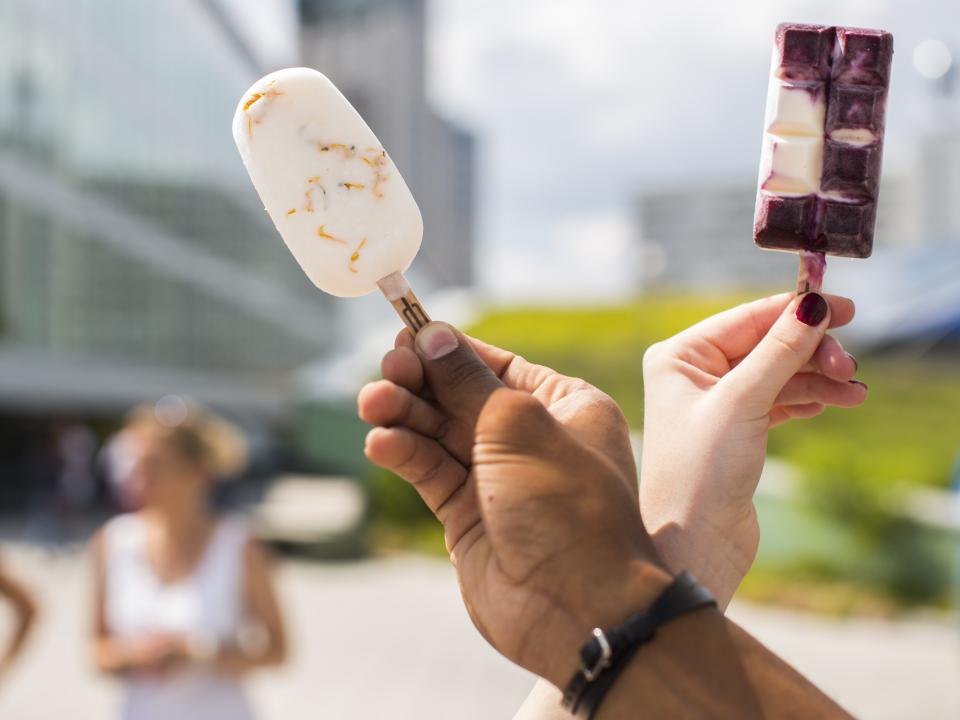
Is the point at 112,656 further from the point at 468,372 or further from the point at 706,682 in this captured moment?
the point at 706,682

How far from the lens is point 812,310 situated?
1527 millimetres

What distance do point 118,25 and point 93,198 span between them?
4594 millimetres

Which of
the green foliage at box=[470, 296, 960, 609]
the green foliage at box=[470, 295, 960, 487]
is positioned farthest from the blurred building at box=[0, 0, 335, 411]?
the green foliage at box=[470, 296, 960, 609]

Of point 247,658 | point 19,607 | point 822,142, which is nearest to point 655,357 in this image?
point 822,142

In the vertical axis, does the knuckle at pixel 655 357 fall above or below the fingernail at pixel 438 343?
below

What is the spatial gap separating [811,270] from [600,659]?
819mm

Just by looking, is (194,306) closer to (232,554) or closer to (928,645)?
(928,645)

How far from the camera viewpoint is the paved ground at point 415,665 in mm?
7773

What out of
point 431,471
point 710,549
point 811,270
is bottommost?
point 710,549

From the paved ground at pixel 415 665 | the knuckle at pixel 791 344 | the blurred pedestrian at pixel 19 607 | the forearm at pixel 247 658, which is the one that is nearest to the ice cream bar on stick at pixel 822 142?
the knuckle at pixel 791 344

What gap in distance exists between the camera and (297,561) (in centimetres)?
1511

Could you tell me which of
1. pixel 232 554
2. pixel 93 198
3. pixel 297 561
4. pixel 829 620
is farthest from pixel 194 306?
pixel 232 554

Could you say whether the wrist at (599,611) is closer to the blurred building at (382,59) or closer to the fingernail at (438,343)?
the fingernail at (438,343)

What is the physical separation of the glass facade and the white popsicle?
2101cm
